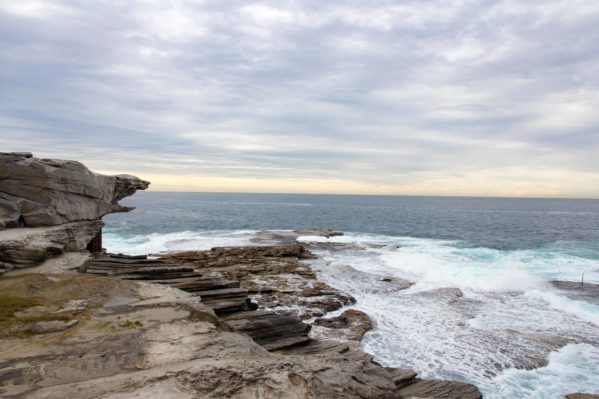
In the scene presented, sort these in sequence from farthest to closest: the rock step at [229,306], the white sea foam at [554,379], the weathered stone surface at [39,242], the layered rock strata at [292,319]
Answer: the white sea foam at [554,379] → the weathered stone surface at [39,242] → the rock step at [229,306] → the layered rock strata at [292,319]

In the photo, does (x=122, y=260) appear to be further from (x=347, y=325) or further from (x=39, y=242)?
(x=347, y=325)

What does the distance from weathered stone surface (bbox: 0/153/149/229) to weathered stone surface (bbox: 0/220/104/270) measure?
19.5 inches

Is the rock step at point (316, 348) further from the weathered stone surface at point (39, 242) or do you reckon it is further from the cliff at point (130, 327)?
the weathered stone surface at point (39, 242)

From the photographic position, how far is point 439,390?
1190 centimetres

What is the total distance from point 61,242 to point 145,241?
3850cm

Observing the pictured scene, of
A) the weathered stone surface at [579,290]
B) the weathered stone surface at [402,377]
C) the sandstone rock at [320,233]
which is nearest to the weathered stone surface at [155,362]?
the weathered stone surface at [402,377]

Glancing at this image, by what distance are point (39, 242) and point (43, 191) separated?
10.4 ft

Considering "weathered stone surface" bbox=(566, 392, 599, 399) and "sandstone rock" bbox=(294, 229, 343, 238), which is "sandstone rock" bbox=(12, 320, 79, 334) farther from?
"sandstone rock" bbox=(294, 229, 343, 238)

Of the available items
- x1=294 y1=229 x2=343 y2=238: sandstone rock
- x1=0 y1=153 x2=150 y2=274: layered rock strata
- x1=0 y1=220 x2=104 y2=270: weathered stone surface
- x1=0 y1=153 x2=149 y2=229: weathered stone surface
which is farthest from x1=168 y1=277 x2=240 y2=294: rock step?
x1=294 y1=229 x2=343 y2=238: sandstone rock

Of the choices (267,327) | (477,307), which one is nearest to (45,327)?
Result: (267,327)

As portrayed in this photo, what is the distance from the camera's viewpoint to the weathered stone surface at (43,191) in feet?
53.8

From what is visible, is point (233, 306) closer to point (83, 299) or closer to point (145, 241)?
point (83, 299)

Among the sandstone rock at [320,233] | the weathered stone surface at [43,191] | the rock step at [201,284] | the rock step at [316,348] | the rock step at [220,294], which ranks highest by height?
the weathered stone surface at [43,191]

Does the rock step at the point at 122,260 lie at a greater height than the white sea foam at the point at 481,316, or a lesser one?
greater
